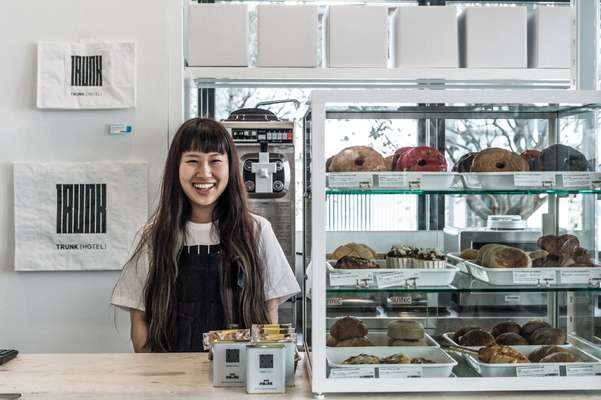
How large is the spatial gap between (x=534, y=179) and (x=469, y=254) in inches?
9.3

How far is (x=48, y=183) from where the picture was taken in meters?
3.24

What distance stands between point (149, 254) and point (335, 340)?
924 mm

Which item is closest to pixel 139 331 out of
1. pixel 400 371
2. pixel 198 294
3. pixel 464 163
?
pixel 198 294

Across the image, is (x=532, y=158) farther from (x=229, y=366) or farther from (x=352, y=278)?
(x=229, y=366)

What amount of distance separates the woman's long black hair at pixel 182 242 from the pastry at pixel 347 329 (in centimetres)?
71

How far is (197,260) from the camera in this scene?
229 centimetres

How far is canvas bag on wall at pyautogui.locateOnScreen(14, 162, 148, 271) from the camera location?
323cm

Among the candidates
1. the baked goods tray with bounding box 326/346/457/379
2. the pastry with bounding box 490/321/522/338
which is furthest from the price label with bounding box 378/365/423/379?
the pastry with bounding box 490/321/522/338

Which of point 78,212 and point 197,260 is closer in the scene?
point 197,260

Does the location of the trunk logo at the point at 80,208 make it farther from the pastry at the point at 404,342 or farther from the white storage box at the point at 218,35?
the pastry at the point at 404,342

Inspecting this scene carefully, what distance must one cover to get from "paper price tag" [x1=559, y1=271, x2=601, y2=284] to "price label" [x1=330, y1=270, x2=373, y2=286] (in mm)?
461

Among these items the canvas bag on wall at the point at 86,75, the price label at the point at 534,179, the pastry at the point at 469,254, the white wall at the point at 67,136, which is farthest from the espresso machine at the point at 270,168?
the price label at the point at 534,179

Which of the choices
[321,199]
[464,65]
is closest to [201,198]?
[321,199]

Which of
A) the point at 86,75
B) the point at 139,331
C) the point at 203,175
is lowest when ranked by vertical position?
the point at 139,331
